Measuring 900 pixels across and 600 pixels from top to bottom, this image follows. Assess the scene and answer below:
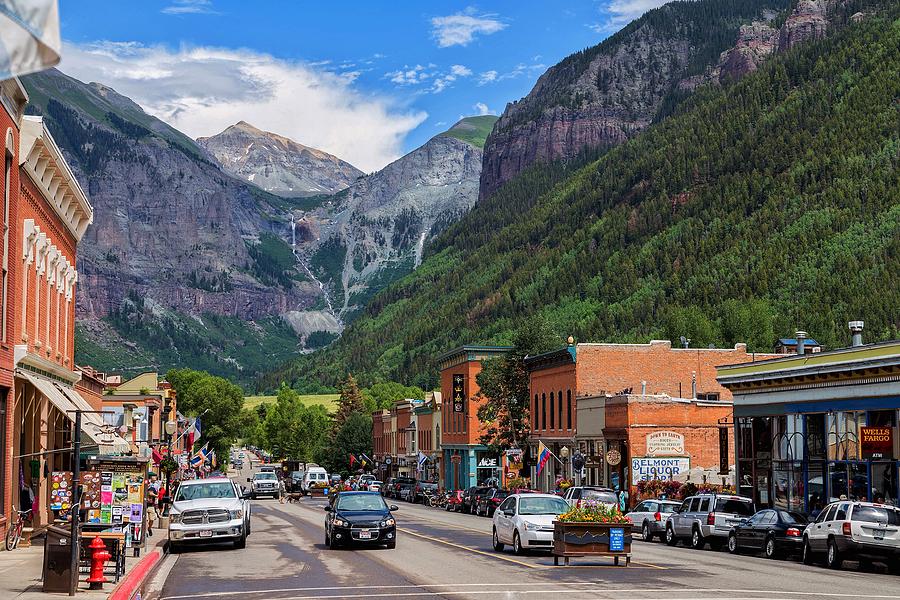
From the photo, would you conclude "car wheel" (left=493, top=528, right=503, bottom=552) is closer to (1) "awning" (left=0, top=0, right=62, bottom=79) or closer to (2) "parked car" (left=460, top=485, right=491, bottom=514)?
(1) "awning" (left=0, top=0, right=62, bottom=79)

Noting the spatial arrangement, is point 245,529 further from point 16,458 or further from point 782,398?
point 782,398

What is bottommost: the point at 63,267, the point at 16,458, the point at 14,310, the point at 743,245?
the point at 16,458

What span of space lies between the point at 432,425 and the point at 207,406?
34.8 m

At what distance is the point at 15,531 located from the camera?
30.4 m

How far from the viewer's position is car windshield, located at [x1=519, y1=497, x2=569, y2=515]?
30.4 m

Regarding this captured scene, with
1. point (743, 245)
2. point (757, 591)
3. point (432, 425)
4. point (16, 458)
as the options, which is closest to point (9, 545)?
point (16, 458)

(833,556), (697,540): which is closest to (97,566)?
(833,556)

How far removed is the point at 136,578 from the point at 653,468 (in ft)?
127

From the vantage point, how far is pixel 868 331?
125 meters

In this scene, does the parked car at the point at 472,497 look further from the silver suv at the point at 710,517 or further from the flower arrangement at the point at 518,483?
the silver suv at the point at 710,517

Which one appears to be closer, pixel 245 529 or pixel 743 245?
pixel 245 529

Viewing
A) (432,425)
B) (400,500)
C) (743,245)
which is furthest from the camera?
(743,245)

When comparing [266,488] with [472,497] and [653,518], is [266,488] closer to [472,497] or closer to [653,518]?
[472,497]

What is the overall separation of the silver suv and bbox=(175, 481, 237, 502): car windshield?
50.2ft
